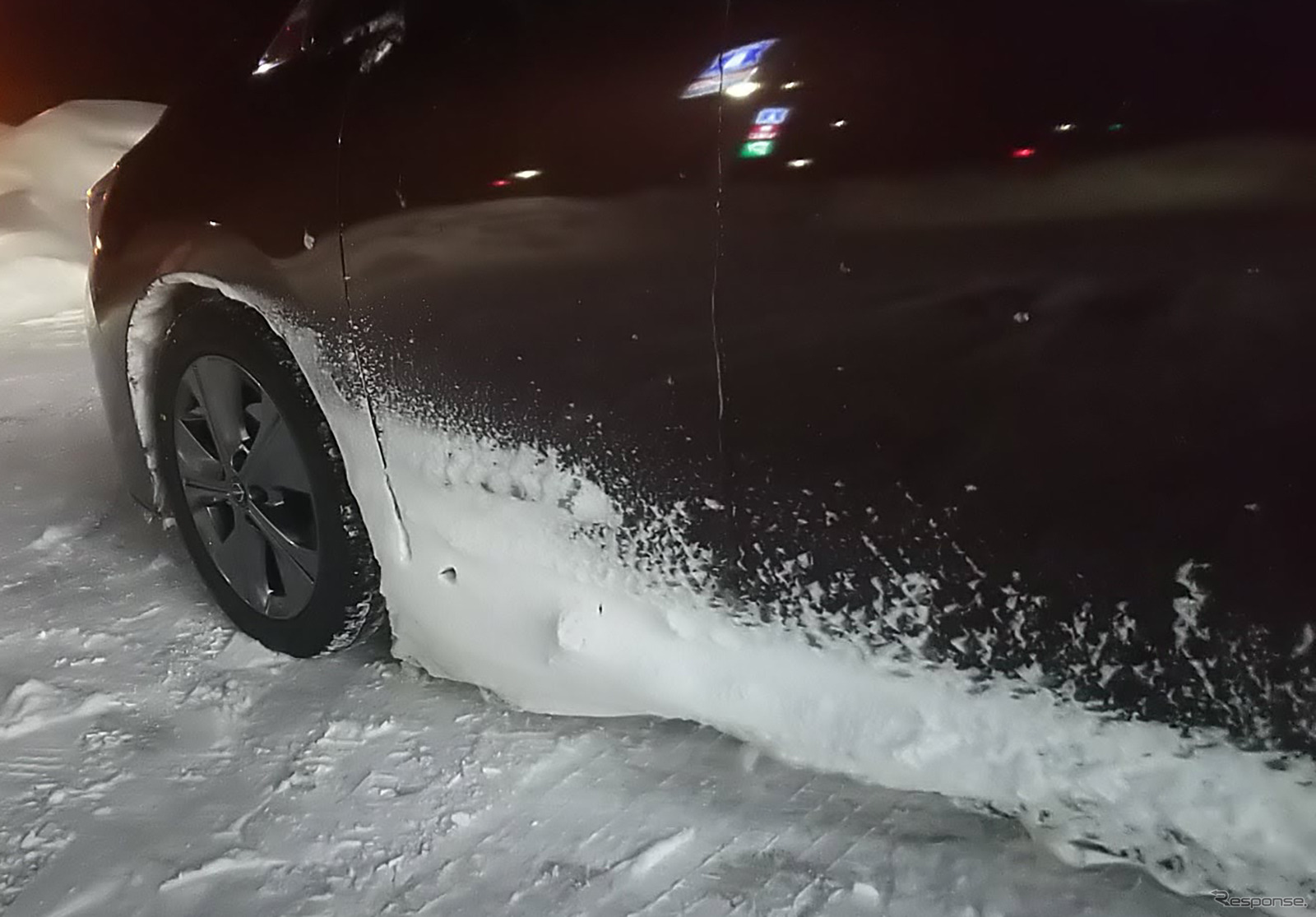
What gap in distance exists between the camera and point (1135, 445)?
46.2 inches

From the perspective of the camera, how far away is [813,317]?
1330mm

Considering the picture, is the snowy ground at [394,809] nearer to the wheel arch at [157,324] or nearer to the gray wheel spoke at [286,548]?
the gray wheel spoke at [286,548]

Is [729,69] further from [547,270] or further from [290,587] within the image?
[290,587]

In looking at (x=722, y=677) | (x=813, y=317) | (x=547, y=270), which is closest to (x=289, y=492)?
(x=547, y=270)

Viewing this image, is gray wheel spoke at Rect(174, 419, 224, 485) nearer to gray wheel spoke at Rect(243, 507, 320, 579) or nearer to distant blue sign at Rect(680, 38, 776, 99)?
gray wheel spoke at Rect(243, 507, 320, 579)

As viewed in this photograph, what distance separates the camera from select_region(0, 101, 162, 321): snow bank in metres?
5.01

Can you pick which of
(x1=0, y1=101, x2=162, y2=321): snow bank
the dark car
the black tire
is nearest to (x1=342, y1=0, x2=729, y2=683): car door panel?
the dark car

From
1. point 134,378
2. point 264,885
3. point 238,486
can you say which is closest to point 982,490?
point 264,885

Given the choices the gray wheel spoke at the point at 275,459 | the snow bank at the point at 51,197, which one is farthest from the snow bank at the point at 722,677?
the snow bank at the point at 51,197

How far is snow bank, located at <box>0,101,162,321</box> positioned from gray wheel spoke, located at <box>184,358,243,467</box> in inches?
130

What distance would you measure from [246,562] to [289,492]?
9.6 inches

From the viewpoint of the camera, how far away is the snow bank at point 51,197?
5.01 m

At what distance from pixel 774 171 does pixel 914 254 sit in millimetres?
202

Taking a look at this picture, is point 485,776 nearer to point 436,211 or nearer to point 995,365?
point 436,211
